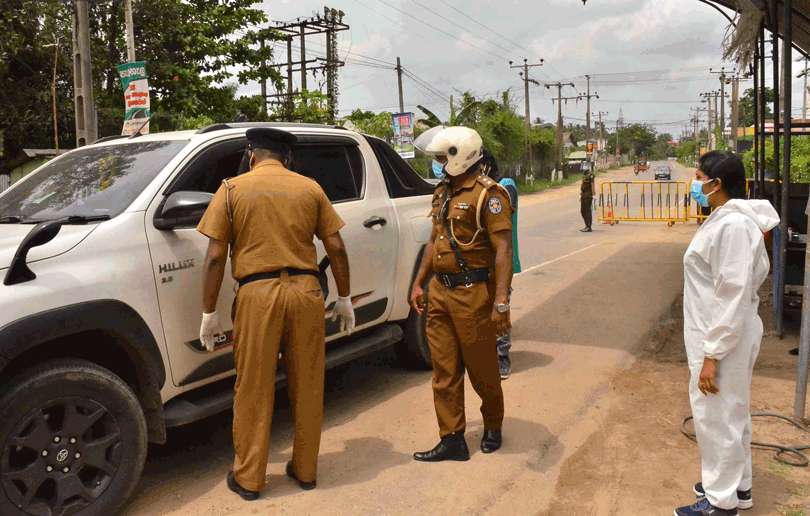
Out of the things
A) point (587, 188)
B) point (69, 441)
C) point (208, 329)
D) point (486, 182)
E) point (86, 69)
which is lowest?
point (69, 441)

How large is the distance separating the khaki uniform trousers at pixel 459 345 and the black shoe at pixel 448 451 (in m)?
0.05

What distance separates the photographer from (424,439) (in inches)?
174

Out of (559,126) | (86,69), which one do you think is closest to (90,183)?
(86,69)

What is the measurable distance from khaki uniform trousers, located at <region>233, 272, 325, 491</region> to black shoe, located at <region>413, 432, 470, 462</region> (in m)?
0.71

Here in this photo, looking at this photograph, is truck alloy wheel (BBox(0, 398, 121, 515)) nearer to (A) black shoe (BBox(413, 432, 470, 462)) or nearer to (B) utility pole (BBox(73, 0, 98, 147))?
(A) black shoe (BBox(413, 432, 470, 462))

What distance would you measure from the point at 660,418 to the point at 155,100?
1678 centimetres

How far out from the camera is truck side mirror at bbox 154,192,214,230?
3506 mm

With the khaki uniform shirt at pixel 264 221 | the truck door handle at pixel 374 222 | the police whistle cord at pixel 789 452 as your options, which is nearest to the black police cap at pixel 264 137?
the khaki uniform shirt at pixel 264 221

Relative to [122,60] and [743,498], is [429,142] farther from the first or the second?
[122,60]

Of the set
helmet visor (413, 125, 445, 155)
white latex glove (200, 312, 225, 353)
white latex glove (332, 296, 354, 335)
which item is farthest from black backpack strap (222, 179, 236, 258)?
helmet visor (413, 125, 445, 155)

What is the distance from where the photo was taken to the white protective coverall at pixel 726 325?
303 centimetres

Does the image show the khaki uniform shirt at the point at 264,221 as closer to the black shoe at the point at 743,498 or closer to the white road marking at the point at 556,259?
the black shoe at the point at 743,498

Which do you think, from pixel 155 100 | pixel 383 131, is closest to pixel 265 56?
pixel 155 100

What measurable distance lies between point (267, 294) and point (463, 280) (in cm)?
111
